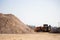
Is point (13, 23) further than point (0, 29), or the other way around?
point (13, 23)

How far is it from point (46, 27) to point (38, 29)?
11.7ft

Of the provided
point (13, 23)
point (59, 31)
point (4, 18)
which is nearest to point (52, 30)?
point (59, 31)

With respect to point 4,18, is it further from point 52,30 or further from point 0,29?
point 52,30

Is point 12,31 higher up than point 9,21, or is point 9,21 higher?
point 9,21

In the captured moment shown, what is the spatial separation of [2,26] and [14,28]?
3419mm

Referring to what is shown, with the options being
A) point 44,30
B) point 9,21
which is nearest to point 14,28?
point 9,21

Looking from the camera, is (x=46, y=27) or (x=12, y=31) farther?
(x=46, y=27)

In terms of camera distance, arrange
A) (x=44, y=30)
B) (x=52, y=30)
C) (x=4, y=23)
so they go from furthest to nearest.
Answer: (x=44, y=30), (x=52, y=30), (x=4, y=23)

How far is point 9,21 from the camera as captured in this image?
42.3 meters

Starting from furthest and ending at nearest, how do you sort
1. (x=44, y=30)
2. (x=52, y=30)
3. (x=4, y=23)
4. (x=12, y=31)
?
1. (x=44, y=30)
2. (x=52, y=30)
3. (x=4, y=23)
4. (x=12, y=31)

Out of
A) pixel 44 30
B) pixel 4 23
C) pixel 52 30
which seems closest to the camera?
pixel 4 23

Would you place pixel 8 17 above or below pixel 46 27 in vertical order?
above

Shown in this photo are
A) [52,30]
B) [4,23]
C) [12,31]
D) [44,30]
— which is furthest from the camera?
[44,30]

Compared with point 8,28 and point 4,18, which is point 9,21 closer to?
point 4,18
